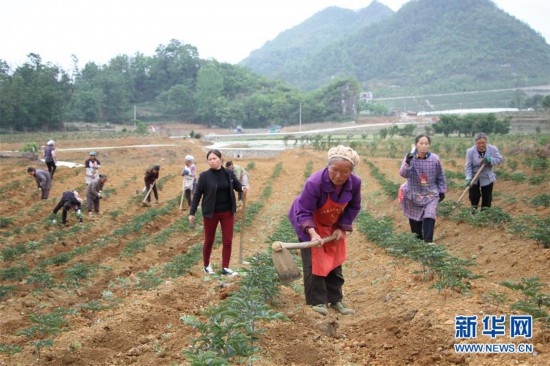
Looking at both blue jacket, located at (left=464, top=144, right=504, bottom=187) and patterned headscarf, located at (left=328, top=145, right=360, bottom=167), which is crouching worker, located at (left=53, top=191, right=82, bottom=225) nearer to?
blue jacket, located at (left=464, top=144, right=504, bottom=187)

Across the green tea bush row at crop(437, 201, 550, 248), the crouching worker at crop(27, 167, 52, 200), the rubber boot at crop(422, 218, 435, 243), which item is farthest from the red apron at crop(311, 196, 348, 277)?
the crouching worker at crop(27, 167, 52, 200)

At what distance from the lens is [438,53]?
13925cm

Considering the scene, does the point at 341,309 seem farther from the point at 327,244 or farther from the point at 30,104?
the point at 30,104

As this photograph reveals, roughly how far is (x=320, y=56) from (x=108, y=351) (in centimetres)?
17640

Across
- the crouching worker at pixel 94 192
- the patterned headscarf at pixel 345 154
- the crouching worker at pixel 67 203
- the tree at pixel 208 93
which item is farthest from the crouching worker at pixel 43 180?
the tree at pixel 208 93

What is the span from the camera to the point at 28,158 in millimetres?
25469

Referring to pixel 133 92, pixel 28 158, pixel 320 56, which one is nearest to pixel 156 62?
pixel 133 92

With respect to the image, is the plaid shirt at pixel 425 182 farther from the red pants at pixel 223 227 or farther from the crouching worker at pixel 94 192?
the crouching worker at pixel 94 192

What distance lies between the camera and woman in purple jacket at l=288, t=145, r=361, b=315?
452cm

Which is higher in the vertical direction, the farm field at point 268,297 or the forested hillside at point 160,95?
the forested hillside at point 160,95

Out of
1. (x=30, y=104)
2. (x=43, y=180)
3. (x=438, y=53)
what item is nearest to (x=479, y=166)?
(x=43, y=180)

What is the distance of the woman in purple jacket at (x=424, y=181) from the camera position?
21.3 feet

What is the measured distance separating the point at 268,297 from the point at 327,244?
84cm

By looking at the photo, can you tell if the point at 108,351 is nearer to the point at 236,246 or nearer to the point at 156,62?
the point at 236,246
